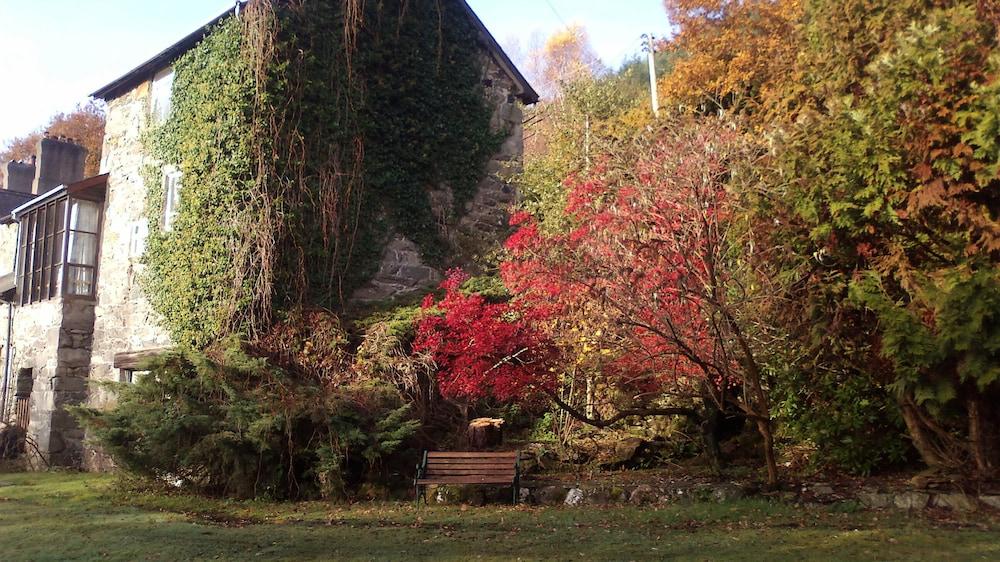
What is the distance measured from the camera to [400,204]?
1457 centimetres

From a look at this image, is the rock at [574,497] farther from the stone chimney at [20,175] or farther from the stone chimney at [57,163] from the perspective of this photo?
the stone chimney at [20,175]

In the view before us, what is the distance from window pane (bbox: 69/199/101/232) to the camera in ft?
54.9

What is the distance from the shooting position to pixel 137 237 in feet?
49.9

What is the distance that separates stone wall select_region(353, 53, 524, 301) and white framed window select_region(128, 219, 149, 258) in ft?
13.9

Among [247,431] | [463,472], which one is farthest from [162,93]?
[463,472]

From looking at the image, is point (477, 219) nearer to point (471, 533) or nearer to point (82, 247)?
point (82, 247)

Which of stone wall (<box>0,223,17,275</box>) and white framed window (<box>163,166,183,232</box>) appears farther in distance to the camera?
stone wall (<box>0,223,17,275</box>)

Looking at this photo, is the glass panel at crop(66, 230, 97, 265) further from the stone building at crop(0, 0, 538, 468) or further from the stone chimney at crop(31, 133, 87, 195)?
the stone chimney at crop(31, 133, 87, 195)

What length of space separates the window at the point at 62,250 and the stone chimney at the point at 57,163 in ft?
17.1

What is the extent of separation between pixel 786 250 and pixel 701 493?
2.92m

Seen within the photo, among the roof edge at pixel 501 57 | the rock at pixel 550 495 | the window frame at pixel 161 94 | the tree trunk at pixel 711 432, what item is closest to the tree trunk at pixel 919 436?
the tree trunk at pixel 711 432

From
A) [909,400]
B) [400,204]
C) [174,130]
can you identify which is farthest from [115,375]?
[909,400]

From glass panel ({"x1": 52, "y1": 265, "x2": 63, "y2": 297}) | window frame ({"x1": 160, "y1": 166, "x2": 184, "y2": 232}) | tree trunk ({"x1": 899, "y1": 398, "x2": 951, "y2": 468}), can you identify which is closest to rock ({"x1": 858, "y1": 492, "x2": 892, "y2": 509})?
tree trunk ({"x1": 899, "y1": 398, "x2": 951, "y2": 468})

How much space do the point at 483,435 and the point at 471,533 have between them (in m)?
3.62
